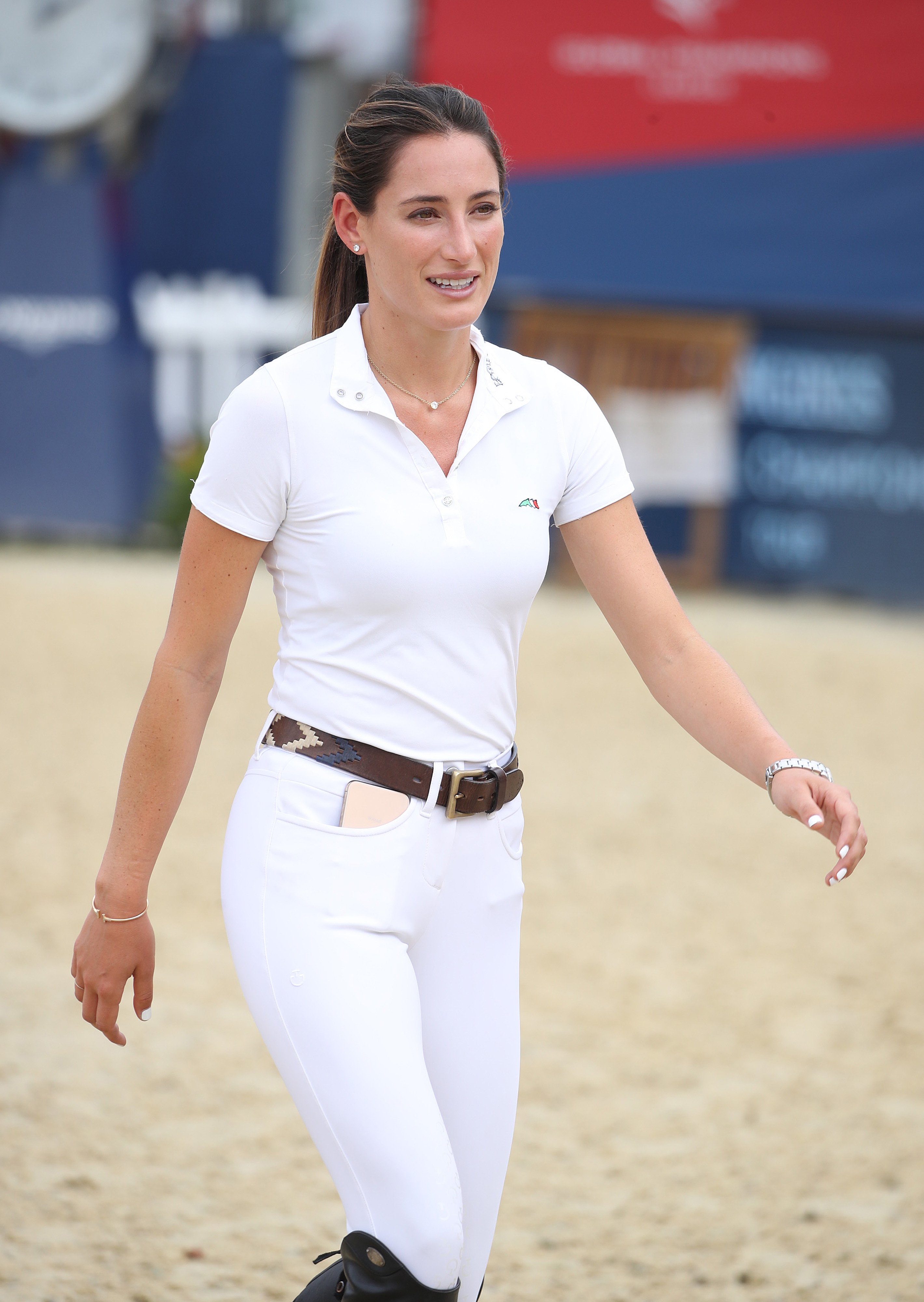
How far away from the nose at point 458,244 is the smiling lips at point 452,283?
0.07 ft

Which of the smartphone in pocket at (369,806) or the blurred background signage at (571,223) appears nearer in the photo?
the smartphone in pocket at (369,806)

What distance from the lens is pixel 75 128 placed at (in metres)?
10.5

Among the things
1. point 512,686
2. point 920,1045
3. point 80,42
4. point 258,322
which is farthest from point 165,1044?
point 80,42

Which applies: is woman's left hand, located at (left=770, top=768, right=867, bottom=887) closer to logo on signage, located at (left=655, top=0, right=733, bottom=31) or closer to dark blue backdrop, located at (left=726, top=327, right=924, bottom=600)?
dark blue backdrop, located at (left=726, top=327, right=924, bottom=600)

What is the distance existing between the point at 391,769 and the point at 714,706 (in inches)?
18.6

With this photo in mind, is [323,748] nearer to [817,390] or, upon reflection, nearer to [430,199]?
[430,199]

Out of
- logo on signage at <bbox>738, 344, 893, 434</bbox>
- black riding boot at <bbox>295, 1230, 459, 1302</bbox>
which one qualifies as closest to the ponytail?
black riding boot at <bbox>295, 1230, 459, 1302</bbox>

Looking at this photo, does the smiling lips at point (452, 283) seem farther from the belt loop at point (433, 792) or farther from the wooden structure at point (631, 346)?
the wooden structure at point (631, 346)

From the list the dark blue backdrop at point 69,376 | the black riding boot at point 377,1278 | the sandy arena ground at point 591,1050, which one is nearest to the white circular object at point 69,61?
the dark blue backdrop at point 69,376

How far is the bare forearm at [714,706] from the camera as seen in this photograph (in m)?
2.03

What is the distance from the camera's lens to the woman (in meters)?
1.82

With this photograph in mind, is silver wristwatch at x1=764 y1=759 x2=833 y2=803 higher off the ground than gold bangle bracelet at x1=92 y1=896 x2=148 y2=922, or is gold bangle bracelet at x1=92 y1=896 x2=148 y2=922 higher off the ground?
silver wristwatch at x1=764 y1=759 x2=833 y2=803

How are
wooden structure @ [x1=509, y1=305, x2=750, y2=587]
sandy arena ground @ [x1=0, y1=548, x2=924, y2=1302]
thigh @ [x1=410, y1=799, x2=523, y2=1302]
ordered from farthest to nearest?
wooden structure @ [x1=509, y1=305, x2=750, y2=587], sandy arena ground @ [x1=0, y1=548, x2=924, y2=1302], thigh @ [x1=410, y1=799, x2=523, y2=1302]

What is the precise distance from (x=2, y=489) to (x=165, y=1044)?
7.62 meters
